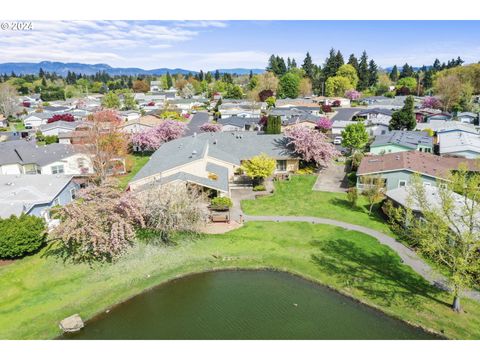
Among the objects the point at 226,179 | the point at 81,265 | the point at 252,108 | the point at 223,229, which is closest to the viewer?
the point at 81,265

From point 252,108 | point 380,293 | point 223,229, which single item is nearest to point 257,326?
point 380,293

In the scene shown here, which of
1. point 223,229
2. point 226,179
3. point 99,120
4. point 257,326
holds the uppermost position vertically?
point 99,120

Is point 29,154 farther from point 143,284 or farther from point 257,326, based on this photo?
point 257,326

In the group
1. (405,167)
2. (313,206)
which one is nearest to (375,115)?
(405,167)

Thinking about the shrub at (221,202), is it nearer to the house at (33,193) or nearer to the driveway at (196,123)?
the house at (33,193)

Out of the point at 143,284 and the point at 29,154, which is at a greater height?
the point at 29,154

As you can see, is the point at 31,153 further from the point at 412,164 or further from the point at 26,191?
the point at 412,164

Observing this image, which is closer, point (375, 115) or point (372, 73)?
point (375, 115)
